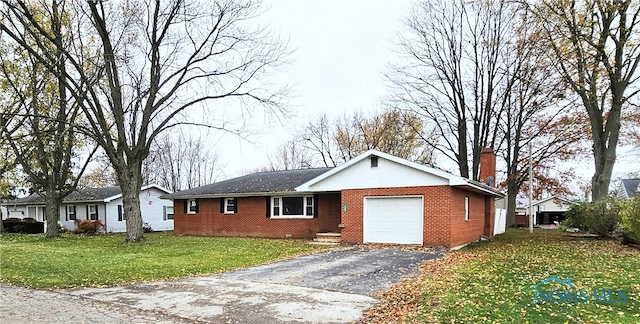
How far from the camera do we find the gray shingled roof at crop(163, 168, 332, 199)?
20719 millimetres

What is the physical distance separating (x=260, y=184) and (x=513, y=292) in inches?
643

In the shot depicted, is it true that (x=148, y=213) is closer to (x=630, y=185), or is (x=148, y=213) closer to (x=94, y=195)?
(x=94, y=195)

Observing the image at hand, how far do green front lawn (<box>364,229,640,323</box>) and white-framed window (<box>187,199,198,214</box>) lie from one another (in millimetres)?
15637

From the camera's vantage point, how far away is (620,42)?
1712 cm

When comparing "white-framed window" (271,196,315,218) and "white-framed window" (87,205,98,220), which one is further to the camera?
"white-framed window" (87,205,98,220)

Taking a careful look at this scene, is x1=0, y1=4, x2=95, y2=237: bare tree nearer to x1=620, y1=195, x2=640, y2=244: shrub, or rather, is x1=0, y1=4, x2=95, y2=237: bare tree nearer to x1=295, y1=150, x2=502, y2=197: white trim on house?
x1=295, y1=150, x2=502, y2=197: white trim on house

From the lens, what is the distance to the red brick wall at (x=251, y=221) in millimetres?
19422

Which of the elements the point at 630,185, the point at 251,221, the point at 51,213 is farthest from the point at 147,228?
the point at 630,185

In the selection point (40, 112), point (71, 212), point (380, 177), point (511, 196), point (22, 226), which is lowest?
point (22, 226)

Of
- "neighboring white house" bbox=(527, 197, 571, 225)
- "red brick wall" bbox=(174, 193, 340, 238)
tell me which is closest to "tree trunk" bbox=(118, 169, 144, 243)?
"red brick wall" bbox=(174, 193, 340, 238)

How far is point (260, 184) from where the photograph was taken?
72.3ft

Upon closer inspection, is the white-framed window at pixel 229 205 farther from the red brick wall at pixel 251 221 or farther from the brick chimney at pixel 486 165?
the brick chimney at pixel 486 165

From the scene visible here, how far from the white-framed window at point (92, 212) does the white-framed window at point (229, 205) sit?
14122 mm

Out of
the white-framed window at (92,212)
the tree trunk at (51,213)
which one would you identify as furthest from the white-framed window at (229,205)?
the white-framed window at (92,212)
